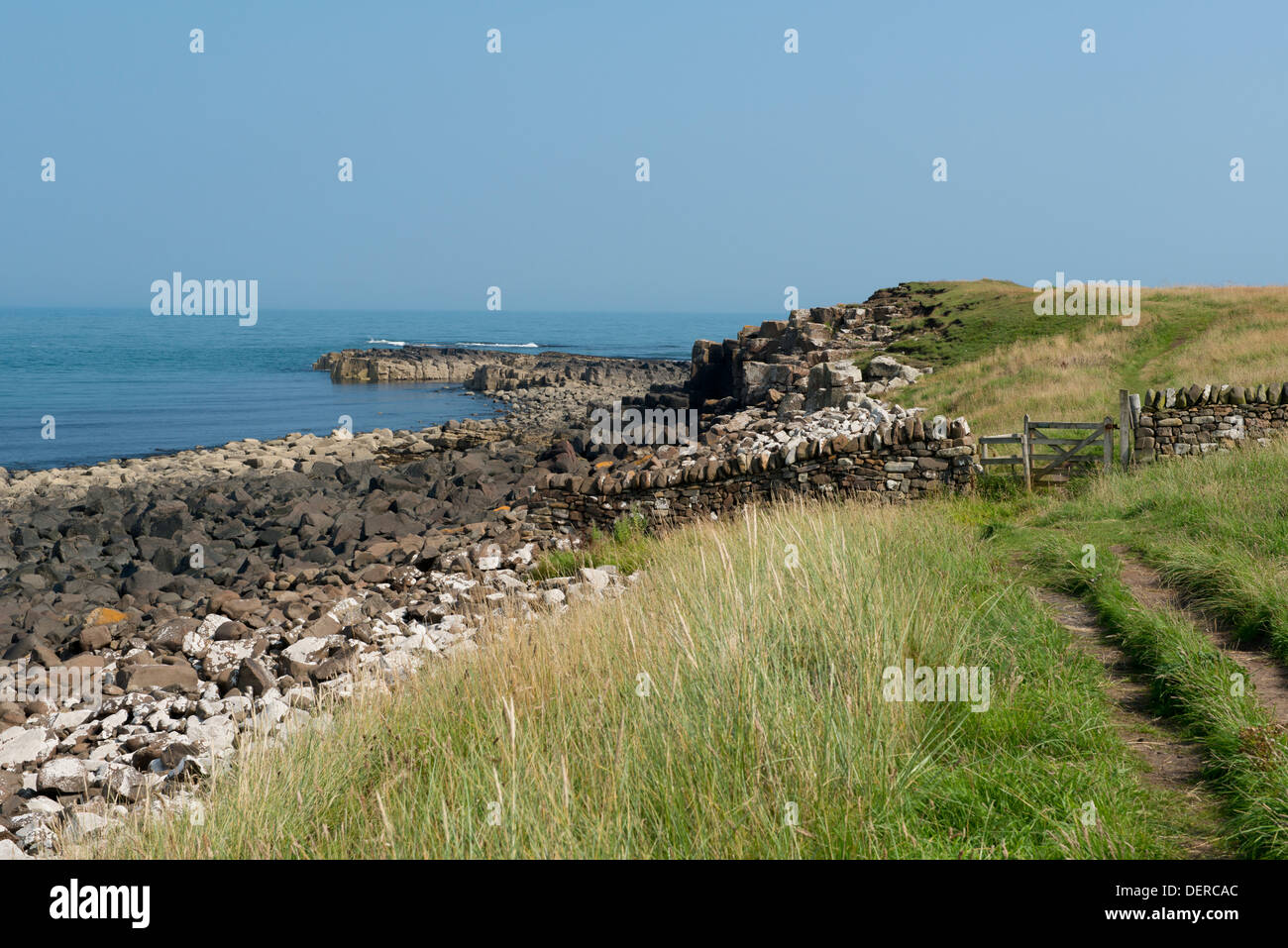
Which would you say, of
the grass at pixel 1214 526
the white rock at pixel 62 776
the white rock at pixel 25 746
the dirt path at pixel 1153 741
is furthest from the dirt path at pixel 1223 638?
the white rock at pixel 25 746

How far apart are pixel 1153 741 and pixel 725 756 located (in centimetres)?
244

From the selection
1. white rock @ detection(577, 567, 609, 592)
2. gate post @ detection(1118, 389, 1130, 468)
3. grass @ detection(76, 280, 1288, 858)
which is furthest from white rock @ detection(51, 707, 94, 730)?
gate post @ detection(1118, 389, 1130, 468)

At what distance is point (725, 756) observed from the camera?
4016 mm

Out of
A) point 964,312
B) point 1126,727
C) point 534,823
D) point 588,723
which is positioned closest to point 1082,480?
point 1126,727

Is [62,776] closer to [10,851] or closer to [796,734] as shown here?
[10,851]

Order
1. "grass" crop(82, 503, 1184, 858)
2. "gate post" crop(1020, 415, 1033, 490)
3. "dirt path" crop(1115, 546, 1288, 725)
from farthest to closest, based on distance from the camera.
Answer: "gate post" crop(1020, 415, 1033, 490), "dirt path" crop(1115, 546, 1288, 725), "grass" crop(82, 503, 1184, 858)

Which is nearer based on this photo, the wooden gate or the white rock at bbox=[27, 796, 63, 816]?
the white rock at bbox=[27, 796, 63, 816]

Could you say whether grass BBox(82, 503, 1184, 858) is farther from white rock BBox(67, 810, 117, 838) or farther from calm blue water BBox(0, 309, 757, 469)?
calm blue water BBox(0, 309, 757, 469)

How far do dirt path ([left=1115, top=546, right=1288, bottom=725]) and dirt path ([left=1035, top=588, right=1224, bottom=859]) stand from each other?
1.81 ft

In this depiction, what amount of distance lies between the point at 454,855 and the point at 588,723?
129 centimetres

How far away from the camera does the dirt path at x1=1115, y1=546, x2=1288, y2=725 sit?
16.1ft

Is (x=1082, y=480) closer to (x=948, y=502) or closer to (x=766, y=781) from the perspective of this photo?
(x=948, y=502)

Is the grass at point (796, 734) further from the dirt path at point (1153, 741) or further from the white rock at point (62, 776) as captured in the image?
the white rock at point (62, 776)

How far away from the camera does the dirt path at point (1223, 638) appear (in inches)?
193
